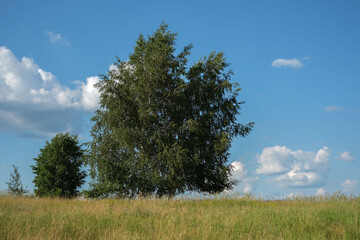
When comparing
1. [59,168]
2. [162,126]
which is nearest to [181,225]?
[162,126]

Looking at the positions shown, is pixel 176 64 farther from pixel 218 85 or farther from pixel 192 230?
pixel 192 230

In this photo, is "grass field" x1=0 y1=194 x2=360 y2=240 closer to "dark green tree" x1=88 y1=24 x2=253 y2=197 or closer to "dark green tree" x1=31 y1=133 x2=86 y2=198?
"dark green tree" x1=88 y1=24 x2=253 y2=197

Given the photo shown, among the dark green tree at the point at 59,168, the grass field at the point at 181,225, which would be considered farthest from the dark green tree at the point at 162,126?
the grass field at the point at 181,225

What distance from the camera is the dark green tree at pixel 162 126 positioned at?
72.3 feet

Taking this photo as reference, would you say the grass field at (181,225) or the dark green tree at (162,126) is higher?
the dark green tree at (162,126)

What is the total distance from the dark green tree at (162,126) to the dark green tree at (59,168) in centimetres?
252

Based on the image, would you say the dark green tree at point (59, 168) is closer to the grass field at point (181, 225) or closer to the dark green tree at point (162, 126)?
the dark green tree at point (162, 126)

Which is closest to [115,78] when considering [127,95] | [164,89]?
[127,95]

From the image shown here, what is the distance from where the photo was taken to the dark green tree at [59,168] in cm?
2488

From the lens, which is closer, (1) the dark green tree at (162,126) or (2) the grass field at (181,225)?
(2) the grass field at (181,225)

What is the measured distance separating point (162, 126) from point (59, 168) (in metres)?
8.60

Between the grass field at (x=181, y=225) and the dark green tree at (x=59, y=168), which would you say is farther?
the dark green tree at (x=59, y=168)

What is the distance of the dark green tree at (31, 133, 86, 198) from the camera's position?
2488 cm

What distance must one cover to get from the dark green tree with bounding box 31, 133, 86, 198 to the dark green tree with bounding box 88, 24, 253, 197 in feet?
8.26
